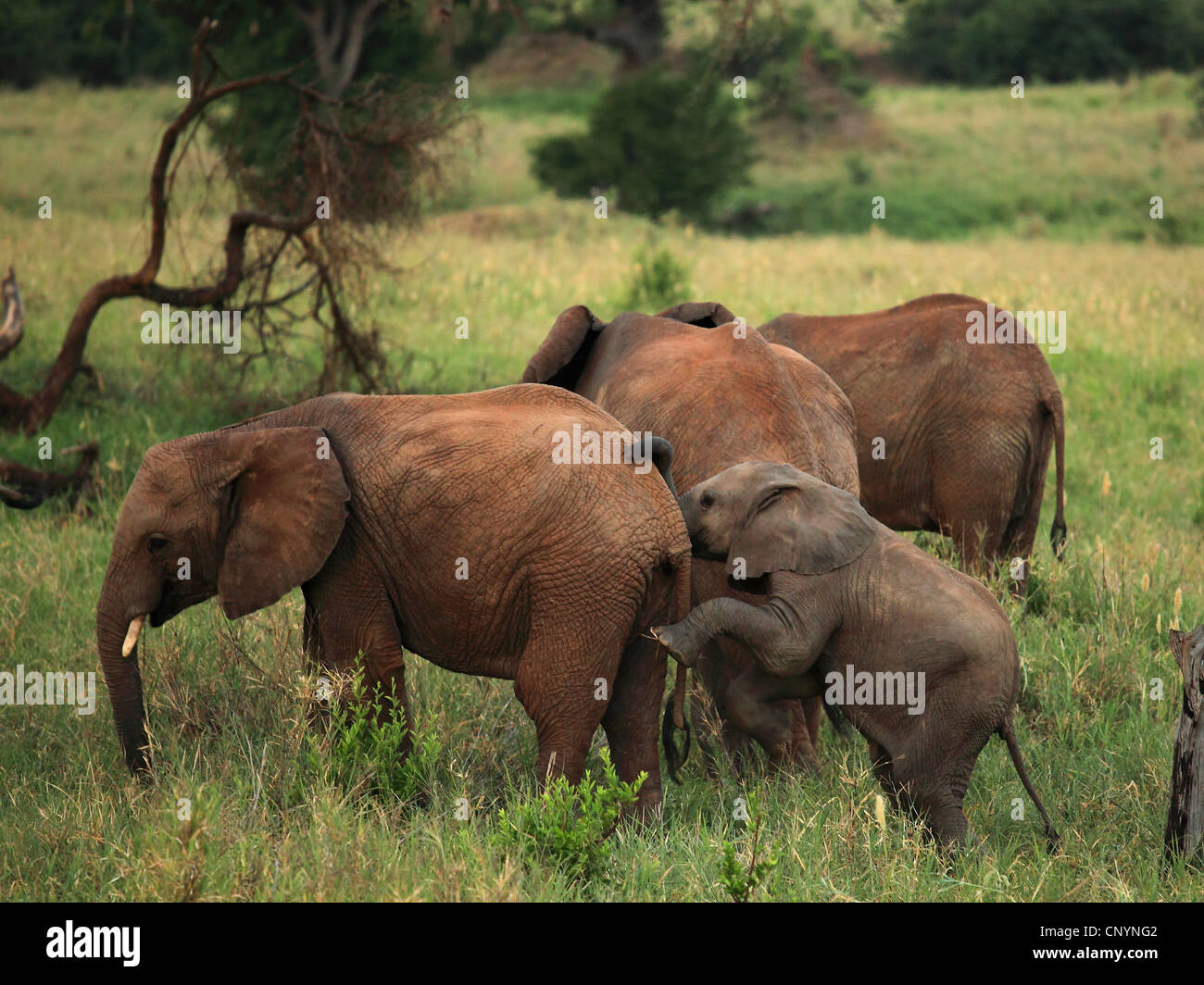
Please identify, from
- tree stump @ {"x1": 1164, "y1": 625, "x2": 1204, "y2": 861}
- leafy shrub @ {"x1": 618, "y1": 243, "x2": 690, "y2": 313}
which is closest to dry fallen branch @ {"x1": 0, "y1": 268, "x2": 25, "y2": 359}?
leafy shrub @ {"x1": 618, "y1": 243, "x2": 690, "y2": 313}

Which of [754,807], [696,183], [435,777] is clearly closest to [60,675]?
[435,777]

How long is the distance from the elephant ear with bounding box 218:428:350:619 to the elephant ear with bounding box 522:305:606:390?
1.73 meters

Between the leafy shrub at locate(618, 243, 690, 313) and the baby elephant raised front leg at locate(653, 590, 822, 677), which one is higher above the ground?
the leafy shrub at locate(618, 243, 690, 313)

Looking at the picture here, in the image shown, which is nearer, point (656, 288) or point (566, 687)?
point (566, 687)

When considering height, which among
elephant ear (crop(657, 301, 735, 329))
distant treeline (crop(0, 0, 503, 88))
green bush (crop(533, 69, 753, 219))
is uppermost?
distant treeline (crop(0, 0, 503, 88))

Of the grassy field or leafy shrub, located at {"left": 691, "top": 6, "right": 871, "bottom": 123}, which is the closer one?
the grassy field

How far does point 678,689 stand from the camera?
5.19 metres

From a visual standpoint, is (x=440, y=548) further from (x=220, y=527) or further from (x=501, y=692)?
(x=501, y=692)

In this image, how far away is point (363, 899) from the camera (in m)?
4.19

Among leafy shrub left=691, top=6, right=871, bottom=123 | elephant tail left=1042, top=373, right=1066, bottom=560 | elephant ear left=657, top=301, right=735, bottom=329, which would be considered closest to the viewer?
elephant ear left=657, top=301, right=735, bottom=329

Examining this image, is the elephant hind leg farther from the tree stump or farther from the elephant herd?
the tree stump

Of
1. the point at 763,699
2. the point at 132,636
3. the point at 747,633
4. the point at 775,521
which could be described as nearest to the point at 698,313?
the point at 775,521

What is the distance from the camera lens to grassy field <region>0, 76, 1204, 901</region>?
4555 mm

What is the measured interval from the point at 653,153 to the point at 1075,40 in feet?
65.6
